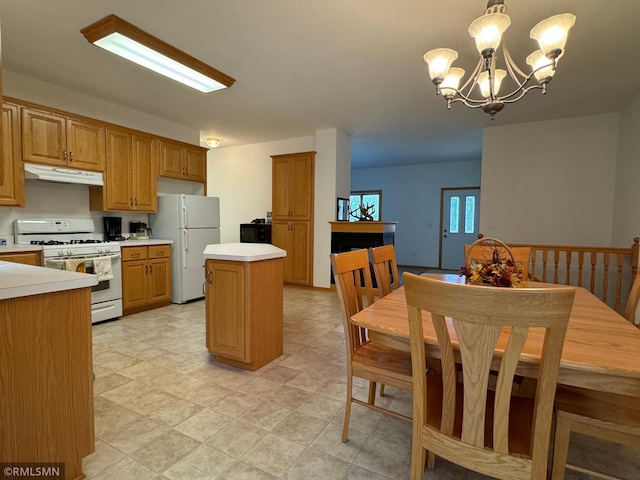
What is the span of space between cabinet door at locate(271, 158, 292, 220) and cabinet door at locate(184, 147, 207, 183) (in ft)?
3.90

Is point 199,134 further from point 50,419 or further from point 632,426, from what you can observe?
point 632,426

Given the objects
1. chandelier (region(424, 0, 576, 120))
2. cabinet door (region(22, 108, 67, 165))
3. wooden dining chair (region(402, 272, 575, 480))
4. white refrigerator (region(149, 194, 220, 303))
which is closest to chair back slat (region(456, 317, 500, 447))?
wooden dining chair (region(402, 272, 575, 480))

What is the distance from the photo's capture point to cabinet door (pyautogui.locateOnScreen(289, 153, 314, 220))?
5148 millimetres

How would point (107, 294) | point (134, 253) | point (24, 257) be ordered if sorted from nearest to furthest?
point (24, 257) → point (107, 294) → point (134, 253)

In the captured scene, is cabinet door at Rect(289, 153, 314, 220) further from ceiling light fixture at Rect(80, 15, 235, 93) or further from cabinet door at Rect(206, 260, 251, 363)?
cabinet door at Rect(206, 260, 251, 363)

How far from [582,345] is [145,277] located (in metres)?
4.18

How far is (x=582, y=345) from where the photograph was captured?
3.47 feet

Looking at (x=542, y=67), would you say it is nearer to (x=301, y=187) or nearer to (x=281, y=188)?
(x=301, y=187)

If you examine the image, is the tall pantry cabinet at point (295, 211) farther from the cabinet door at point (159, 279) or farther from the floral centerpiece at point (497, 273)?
the floral centerpiece at point (497, 273)

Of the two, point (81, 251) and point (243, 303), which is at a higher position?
point (81, 251)

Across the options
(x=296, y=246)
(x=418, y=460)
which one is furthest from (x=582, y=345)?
(x=296, y=246)

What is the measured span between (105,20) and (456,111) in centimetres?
379

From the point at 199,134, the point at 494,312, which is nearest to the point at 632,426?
the point at 494,312

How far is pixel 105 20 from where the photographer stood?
221 cm
